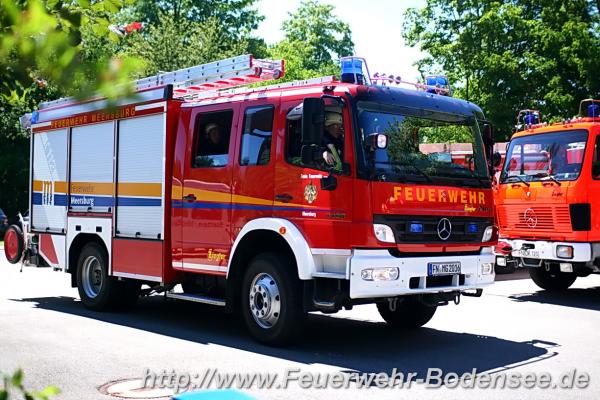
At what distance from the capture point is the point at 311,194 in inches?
292

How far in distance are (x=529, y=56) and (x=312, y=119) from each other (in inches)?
904

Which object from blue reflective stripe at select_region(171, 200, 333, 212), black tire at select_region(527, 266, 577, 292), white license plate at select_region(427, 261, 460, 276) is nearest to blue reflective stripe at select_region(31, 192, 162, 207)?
blue reflective stripe at select_region(171, 200, 333, 212)

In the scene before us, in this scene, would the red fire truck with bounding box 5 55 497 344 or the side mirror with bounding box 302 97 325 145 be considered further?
the red fire truck with bounding box 5 55 497 344

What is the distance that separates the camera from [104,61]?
4.85 ft

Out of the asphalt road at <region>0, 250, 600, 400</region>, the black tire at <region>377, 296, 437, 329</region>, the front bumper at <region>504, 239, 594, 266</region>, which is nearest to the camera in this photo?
the asphalt road at <region>0, 250, 600, 400</region>

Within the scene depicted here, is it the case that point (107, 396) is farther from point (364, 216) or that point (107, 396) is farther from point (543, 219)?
point (543, 219)

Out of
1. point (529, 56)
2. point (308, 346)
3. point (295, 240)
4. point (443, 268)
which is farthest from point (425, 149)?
Answer: point (529, 56)

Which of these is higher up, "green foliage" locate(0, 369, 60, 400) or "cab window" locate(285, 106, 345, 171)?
"cab window" locate(285, 106, 345, 171)

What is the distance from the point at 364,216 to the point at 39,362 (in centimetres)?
330

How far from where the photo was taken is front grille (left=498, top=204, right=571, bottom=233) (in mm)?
11602

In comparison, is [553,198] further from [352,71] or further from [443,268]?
[352,71]

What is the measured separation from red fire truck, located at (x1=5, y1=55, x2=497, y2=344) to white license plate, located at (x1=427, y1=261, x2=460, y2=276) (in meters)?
0.02

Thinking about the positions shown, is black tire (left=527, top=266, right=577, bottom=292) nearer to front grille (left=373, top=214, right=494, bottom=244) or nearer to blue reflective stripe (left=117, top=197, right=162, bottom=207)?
front grille (left=373, top=214, right=494, bottom=244)

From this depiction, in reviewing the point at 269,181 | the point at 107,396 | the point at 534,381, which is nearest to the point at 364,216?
the point at 269,181
